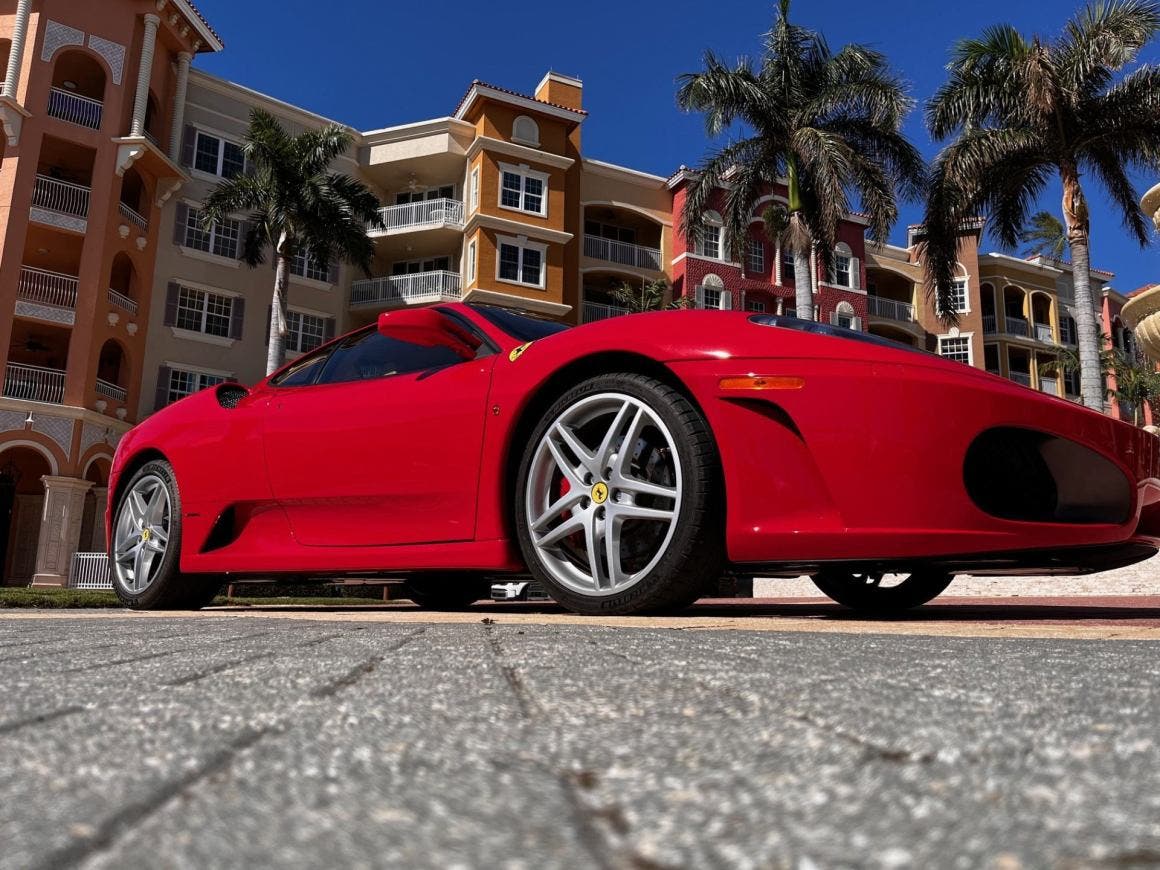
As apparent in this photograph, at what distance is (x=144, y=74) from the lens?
78.0 ft

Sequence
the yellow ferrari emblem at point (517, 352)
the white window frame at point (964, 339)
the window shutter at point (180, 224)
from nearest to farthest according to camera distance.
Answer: the yellow ferrari emblem at point (517, 352) → the window shutter at point (180, 224) → the white window frame at point (964, 339)

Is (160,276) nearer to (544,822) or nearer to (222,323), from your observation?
(222,323)

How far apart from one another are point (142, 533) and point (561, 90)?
28522mm

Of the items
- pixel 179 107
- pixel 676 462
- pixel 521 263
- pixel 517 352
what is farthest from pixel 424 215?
pixel 676 462


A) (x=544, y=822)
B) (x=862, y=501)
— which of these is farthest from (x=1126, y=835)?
(x=862, y=501)

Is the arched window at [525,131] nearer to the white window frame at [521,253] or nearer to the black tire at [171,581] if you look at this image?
the white window frame at [521,253]

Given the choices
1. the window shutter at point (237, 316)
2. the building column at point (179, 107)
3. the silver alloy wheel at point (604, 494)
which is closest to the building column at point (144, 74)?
the building column at point (179, 107)

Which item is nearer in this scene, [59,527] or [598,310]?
[59,527]

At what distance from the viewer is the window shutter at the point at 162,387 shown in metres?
23.9

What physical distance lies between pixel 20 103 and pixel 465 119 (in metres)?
12.3

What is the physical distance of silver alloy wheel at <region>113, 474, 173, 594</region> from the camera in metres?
4.51

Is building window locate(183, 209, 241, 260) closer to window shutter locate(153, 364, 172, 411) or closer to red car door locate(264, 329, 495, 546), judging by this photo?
window shutter locate(153, 364, 172, 411)

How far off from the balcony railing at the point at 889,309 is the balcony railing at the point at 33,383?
28.4 meters

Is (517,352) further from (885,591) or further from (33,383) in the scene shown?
(33,383)
